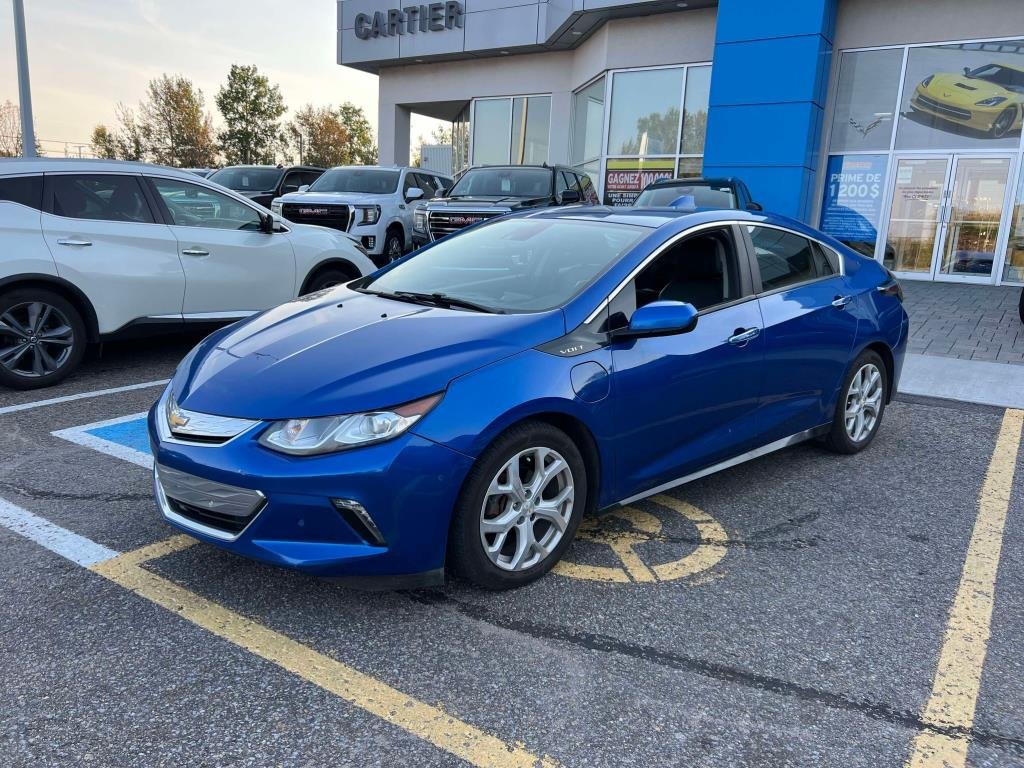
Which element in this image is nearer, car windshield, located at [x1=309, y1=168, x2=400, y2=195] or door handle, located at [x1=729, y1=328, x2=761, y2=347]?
door handle, located at [x1=729, y1=328, x2=761, y2=347]

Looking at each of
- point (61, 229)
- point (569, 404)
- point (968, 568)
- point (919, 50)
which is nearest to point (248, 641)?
point (569, 404)

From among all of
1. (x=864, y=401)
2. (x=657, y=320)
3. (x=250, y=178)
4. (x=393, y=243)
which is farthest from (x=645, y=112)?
(x=657, y=320)

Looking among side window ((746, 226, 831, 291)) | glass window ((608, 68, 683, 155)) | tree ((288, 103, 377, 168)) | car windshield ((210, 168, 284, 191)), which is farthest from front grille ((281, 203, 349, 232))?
tree ((288, 103, 377, 168))

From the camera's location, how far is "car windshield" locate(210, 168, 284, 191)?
1642cm

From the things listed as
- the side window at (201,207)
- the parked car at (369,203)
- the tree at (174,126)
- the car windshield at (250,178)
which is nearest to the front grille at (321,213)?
the parked car at (369,203)

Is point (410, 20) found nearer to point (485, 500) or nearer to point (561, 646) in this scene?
point (485, 500)

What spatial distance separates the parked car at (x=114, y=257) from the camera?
5.81 metres

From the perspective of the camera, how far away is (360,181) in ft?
44.2

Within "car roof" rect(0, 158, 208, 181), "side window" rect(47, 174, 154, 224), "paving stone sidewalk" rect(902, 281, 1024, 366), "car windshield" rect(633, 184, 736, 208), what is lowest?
"paving stone sidewalk" rect(902, 281, 1024, 366)

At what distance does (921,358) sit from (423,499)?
21.5 feet

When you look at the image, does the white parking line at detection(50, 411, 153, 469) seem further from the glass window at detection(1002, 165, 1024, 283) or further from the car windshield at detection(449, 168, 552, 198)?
the glass window at detection(1002, 165, 1024, 283)

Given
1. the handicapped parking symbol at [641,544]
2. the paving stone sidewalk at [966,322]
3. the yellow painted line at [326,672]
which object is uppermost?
the paving stone sidewalk at [966,322]

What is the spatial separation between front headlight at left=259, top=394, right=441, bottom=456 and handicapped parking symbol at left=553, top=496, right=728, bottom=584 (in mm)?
1032

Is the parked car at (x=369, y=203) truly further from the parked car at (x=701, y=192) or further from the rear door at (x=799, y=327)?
the rear door at (x=799, y=327)
